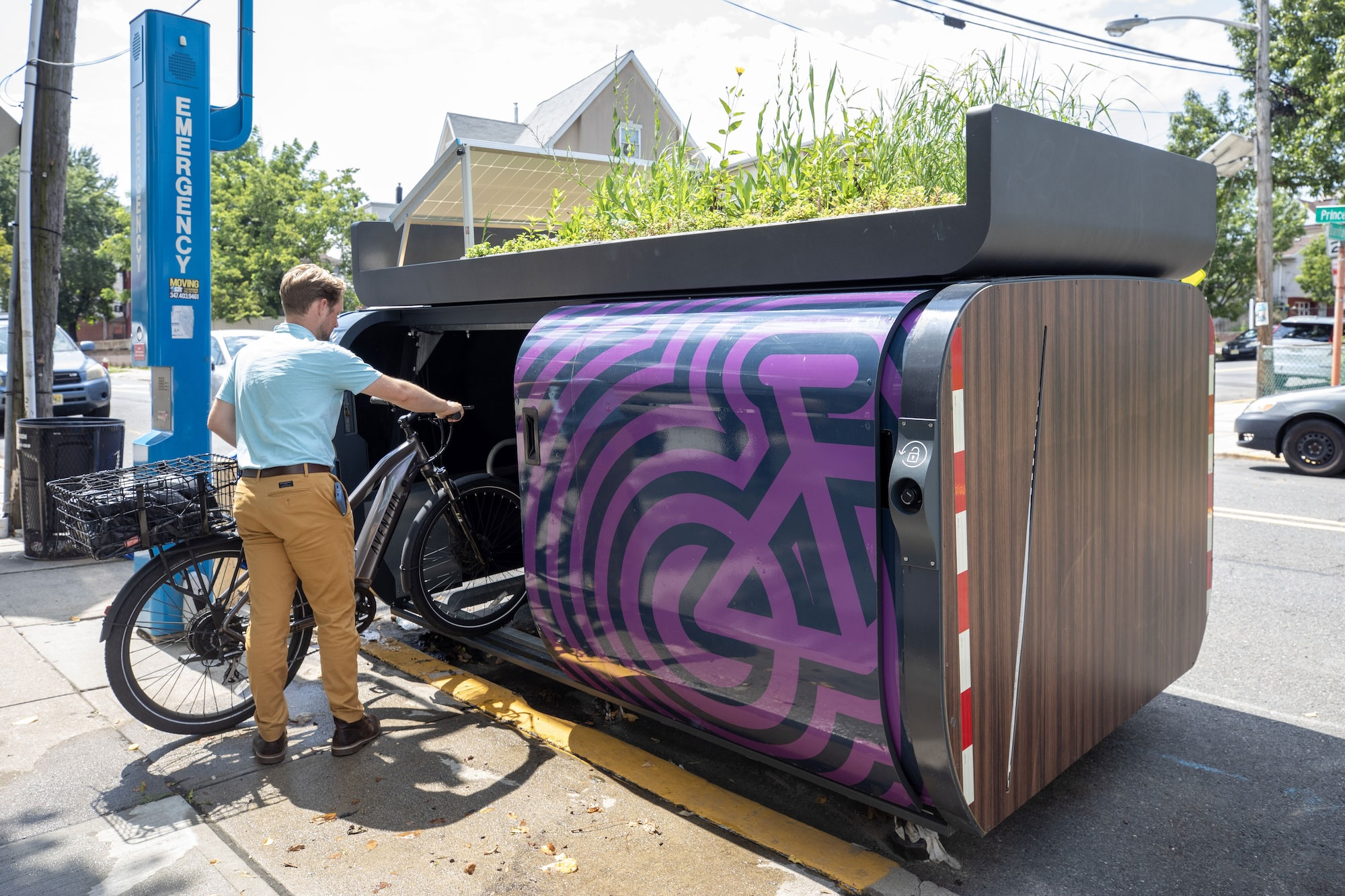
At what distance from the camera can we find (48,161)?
769 cm

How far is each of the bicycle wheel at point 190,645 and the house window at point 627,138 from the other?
2.52m

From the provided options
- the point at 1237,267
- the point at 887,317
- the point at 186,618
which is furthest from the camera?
the point at 1237,267

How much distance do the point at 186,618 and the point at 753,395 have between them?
3.15m

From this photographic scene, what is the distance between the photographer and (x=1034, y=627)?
292 centimetres

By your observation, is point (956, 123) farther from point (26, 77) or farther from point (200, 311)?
point (26, 77)

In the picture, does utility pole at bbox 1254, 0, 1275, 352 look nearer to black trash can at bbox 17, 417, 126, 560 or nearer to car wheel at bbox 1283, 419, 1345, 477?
car wheel at bbox 1283, 419, 1345, 477

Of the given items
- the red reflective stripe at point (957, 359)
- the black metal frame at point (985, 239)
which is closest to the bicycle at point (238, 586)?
the black metal frame at point (985, 239)

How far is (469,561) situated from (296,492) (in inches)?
56.5

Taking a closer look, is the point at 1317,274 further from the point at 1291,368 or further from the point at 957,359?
the point at 957,359

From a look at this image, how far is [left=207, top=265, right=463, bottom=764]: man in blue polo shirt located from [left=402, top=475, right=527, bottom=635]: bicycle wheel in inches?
31.9

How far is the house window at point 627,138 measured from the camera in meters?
4.75

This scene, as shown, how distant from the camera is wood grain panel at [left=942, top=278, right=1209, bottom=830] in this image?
2678 millimetres

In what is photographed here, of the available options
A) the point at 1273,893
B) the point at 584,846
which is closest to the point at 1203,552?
the point at 1273,893

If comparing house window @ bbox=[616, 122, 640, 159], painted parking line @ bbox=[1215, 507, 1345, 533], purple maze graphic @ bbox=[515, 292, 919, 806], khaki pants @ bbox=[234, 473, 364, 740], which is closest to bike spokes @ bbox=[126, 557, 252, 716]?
khaki pants @ bbox=[234, 473, 364, 740]
